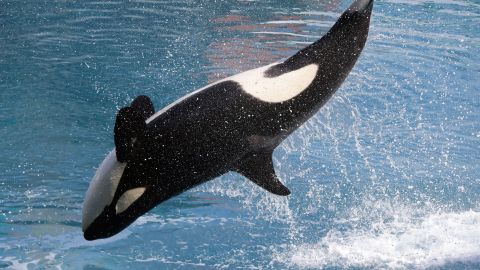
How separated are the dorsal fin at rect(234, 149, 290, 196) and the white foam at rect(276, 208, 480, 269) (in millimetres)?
1695

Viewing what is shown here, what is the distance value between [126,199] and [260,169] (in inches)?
37.2

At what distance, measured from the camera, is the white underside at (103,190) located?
162 inches

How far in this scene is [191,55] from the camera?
12945 mm

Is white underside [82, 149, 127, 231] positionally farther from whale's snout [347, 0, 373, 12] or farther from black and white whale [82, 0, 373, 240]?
whale's snout [347, 0, 373, 12]

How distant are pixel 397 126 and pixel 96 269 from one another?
5.39m

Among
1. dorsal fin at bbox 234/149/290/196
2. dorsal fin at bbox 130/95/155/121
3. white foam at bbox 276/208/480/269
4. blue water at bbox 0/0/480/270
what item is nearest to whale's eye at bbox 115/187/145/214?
dorsal fin at bbox 130/95/155/121

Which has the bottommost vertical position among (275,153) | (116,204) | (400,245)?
(400,245)

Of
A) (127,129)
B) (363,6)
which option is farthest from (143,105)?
(363,6)

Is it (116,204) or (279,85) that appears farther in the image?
(279,85)

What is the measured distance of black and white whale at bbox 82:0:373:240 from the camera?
411cm

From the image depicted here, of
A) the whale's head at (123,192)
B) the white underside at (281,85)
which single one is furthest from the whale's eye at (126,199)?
the white underside at (281,85)

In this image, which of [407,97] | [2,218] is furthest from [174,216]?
[407,97]

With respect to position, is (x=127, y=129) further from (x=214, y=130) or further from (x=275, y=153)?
(x=275, y=153)

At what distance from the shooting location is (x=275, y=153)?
8.86 meters
